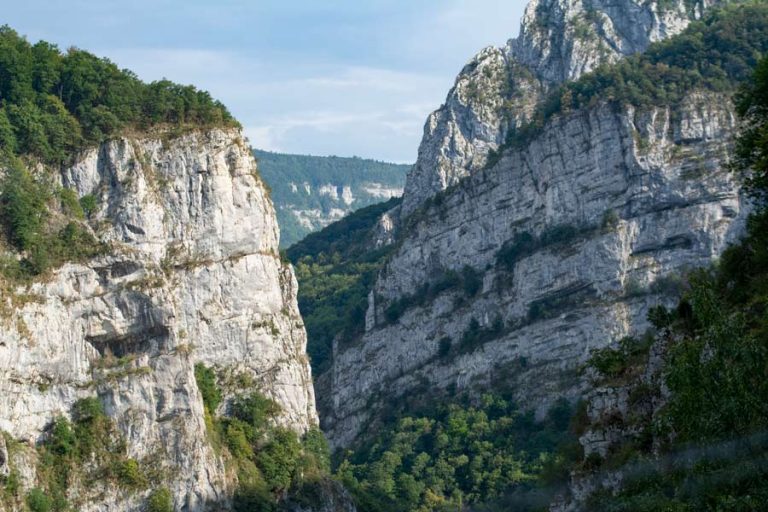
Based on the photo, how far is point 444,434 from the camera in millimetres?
120062

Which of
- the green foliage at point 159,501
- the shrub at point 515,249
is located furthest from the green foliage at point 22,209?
the shrub at point 515,249

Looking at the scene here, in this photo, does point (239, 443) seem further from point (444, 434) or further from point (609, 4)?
point (609, 4)

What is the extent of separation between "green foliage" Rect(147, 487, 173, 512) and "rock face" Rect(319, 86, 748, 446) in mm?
34413

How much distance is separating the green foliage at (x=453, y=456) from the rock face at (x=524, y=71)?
46565 millimetres

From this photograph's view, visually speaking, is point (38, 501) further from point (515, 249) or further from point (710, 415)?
point (515, 249)

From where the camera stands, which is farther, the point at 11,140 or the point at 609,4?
the point at 609,4

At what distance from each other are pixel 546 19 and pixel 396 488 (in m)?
73.5

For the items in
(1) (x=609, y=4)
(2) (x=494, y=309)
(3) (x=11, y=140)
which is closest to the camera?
(3) (x=11, y=140)

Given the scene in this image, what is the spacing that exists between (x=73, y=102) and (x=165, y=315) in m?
16.1

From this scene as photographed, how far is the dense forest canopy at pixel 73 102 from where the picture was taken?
94688 mm

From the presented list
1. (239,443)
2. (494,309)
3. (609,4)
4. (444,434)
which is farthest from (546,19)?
(239,443)

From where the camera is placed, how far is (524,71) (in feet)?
557

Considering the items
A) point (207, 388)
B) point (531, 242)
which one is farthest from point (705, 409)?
point (531, 242)

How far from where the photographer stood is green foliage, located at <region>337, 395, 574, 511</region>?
110m
